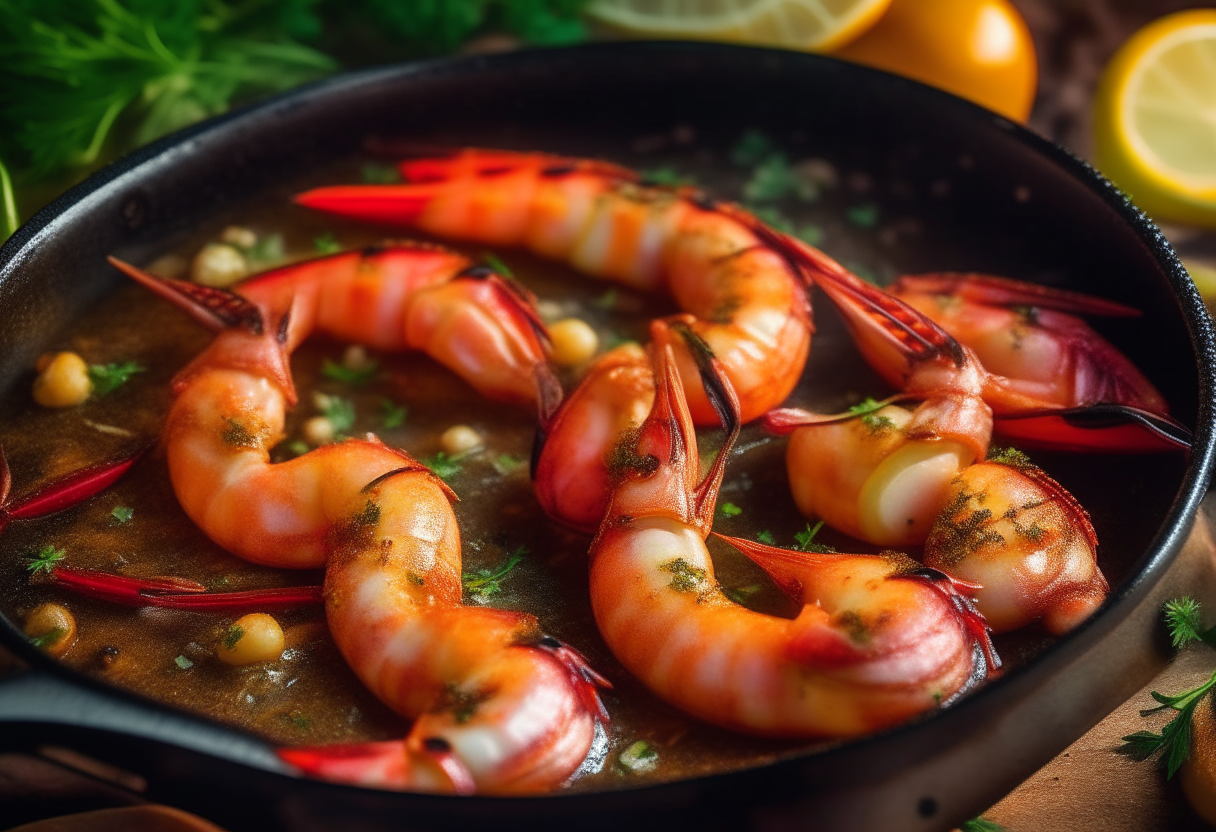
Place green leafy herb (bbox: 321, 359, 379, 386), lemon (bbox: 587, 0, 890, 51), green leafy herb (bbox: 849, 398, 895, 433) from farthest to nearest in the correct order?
lemon (bbox: 587, 0, 890, 51), green leafy herb (bbox: 321, 359, 379, 386), green leafy herb (bbox: 849, 398, 895, 433)

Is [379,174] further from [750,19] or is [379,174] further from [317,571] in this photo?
[317,571]

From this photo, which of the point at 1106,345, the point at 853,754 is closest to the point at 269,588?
the point at 853,754

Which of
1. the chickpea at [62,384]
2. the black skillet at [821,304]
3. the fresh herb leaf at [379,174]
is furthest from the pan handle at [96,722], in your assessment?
the fresh herb leaf at [379,174]

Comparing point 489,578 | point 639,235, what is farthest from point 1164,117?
point 489,578

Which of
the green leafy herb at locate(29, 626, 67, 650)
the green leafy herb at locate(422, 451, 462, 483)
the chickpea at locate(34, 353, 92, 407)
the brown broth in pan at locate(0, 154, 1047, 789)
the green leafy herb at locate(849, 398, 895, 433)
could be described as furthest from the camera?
the chickpea at locate(34, 353, 92, 407)

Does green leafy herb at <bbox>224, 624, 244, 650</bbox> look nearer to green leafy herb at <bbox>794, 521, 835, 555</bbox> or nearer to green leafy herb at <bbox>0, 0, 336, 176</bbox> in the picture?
green leafy herb at <bbox>794, 521, 835, 555</bbox>

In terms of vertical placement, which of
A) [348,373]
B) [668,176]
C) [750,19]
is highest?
[750,19]

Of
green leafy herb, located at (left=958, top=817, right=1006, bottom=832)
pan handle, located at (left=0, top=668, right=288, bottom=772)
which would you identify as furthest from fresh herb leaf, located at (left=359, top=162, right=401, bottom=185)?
green leafy herb, located at (left=958, top=817, right=1006, bottom=832)
